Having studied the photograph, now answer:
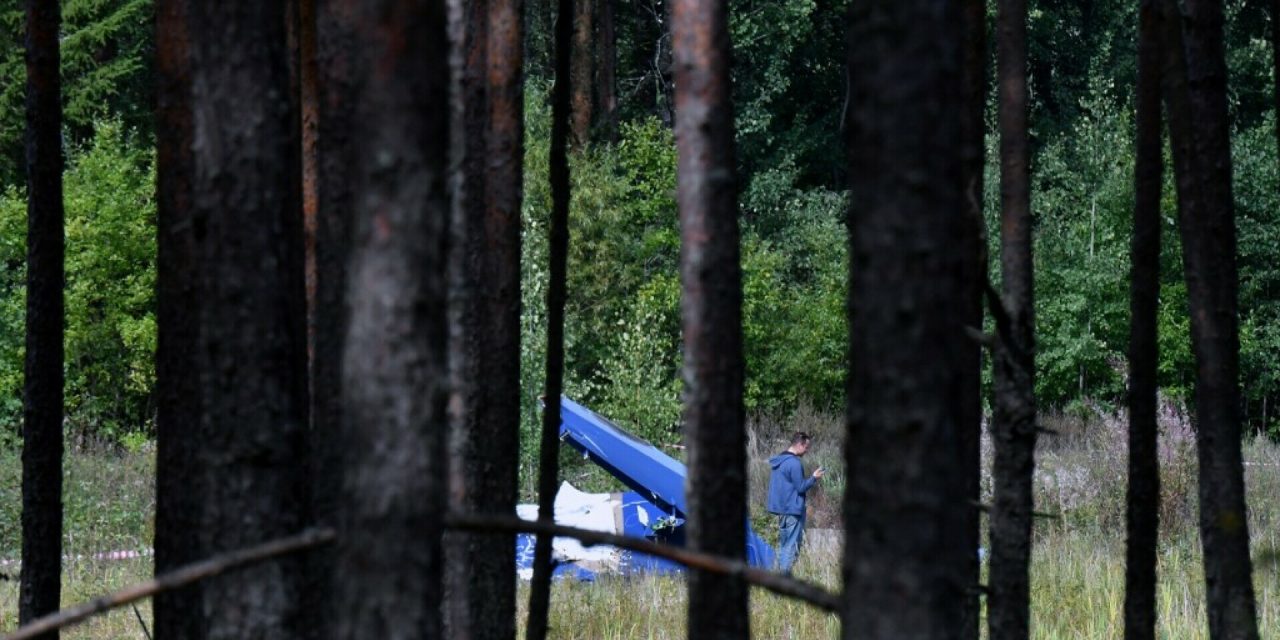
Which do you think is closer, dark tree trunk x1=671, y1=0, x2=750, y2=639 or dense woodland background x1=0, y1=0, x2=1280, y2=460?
dark tree trunk x1=671, y1=0, x2=750, y2=639

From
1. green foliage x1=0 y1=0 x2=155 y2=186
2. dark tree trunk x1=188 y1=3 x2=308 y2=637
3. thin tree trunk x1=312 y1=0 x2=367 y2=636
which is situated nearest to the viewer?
dark tree trunk x1=188 y1=3 x2=308 y2=637

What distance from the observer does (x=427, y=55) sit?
1896mm

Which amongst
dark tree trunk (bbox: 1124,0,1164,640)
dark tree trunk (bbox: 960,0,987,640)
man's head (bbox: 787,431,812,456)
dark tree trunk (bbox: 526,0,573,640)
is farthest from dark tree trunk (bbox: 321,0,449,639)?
man's head (bbox: 787,431,812,456)

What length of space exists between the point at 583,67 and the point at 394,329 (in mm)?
25045

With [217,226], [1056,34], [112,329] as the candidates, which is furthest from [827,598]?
[1056,34]

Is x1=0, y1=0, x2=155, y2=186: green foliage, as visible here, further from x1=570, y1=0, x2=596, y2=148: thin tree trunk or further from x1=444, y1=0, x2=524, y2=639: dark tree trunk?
x1=444, y1=0, x2=524, y2=639: dark tree trunk

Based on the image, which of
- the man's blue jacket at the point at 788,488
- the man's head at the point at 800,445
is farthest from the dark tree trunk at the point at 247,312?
the man's head at the point at 800,445

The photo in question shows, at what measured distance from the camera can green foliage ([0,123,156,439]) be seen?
22.3 m

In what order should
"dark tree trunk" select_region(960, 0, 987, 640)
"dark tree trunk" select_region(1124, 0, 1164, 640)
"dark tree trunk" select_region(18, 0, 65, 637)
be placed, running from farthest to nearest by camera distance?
"dark tree trunk" select_region(1124, 0, 1164, 640) < "dark tree trunk" select_region(18, 0, 65, 637) < "dark tree trunk" select_region(960, 0, 987, 640)

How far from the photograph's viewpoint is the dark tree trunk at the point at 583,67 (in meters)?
26.2

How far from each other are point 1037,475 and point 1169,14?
33.2 ft

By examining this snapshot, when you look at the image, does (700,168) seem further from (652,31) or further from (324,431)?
(652,31)

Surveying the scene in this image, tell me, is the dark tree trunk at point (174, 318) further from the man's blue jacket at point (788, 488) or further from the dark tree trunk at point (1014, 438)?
the man's blue jacket at point (788, 488)

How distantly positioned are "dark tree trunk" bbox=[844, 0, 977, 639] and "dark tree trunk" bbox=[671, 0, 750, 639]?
89 cm
